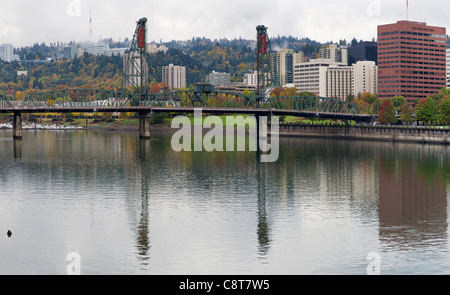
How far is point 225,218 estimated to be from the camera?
55.3m

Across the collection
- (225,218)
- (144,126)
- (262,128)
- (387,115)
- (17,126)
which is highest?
(387,115)

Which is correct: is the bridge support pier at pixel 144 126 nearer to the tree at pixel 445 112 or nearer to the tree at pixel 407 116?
the tree at pixel 407 116

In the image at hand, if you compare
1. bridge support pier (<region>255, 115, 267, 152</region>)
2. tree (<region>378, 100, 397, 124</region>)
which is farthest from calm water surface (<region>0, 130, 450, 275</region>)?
tree (<region>378, 100, 397, 124</region>)

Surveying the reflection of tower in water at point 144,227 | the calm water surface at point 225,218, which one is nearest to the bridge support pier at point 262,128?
the calm water surface at point 225,218

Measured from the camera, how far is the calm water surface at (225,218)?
42066 millimetres

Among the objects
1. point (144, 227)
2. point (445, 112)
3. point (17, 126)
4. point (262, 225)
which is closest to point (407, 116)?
point (445, 112)

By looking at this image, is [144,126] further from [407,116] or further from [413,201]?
[413,201]

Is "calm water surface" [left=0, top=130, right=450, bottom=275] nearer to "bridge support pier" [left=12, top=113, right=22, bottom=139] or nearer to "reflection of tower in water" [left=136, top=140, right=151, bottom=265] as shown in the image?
"reflection of tower in water" [left=136, top=140, right=151, bottom=265]

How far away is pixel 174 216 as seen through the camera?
185 ft

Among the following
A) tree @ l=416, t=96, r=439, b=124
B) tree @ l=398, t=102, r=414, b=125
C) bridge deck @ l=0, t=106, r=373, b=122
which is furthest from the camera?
tree @ l=398, t=102, r=414, b=125

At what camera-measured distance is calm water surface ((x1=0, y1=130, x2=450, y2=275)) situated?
42.1 meters
